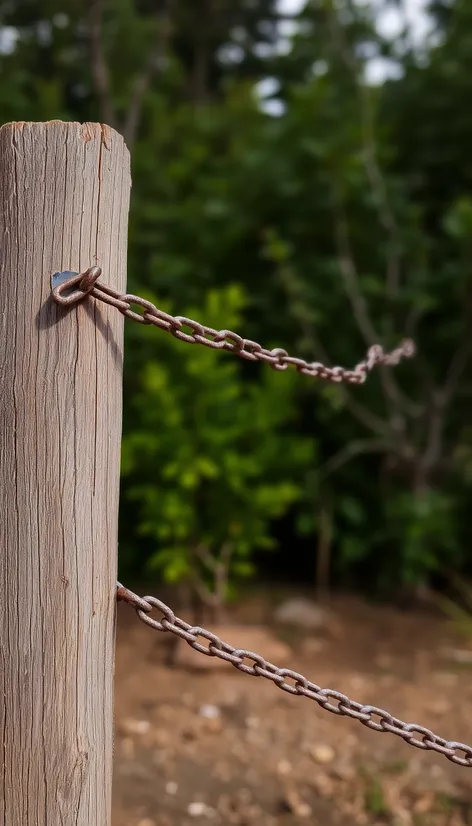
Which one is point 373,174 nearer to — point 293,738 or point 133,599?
point 293,738

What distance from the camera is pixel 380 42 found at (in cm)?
632

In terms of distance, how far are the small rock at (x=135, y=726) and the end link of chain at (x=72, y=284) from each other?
263 cm

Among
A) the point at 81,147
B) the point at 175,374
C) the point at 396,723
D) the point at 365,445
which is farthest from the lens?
the point at 365,445

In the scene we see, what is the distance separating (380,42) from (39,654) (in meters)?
6.38

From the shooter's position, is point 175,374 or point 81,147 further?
point 175,374

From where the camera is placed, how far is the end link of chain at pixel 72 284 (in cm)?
123

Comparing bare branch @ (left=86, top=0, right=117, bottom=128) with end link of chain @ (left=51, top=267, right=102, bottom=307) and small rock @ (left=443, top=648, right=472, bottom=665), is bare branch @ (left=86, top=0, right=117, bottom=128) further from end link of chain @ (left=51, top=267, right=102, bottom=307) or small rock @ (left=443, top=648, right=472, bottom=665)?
end link of chain @ (left=51, top=267, right=102, bottom=307)

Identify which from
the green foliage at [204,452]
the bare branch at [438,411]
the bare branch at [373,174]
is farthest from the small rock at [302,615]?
the bare branch at [373,174]

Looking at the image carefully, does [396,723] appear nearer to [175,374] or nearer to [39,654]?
[39,654]

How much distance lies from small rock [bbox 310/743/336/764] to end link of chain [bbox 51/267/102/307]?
251 cm

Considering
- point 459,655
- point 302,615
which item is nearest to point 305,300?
point 302,615

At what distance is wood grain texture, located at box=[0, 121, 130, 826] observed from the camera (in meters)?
1.26

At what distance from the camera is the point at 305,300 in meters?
5.02

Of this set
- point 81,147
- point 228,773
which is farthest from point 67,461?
point 228,773
